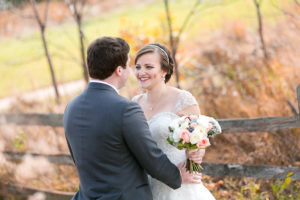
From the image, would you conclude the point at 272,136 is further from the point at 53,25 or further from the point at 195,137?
the point at 53,25

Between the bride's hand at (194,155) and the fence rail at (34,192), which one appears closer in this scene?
the bride's hand at (194,155)

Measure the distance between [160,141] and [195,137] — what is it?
59cm

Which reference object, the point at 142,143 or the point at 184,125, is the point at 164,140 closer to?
the point at 184,125

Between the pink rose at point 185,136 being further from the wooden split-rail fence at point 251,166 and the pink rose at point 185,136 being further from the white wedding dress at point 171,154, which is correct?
the wooden split-rail fence at point 251,166

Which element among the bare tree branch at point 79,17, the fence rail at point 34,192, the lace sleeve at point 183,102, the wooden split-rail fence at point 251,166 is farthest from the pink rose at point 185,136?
the bare tree branch at point 79,17

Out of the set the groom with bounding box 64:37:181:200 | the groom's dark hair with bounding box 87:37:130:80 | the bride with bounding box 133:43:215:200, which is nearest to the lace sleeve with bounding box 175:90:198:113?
the bride with bounding box 133:43:215:200

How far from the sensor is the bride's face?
330 centimetres

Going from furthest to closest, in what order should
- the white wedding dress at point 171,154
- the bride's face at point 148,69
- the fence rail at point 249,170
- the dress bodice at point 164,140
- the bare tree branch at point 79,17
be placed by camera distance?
1. the bare tree branch at point 79,17
2. the fence rail at point 249,170
3. the bride's face at point 148,69
4. the dress bodice at point 164,140
5. the white wedding dress at point 171,154

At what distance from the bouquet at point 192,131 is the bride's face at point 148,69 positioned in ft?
2.15

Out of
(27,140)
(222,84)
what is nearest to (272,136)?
(222,84)

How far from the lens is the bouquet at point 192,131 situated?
8.64 feet

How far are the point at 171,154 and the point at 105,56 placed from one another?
1.08 meters

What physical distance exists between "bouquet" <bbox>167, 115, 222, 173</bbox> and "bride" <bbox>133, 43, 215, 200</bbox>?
400 millimetres

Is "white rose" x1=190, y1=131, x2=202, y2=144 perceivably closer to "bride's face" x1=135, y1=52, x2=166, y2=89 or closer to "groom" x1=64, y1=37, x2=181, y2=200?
"groom" x1=64, y1=37, x2=181, y2=200
